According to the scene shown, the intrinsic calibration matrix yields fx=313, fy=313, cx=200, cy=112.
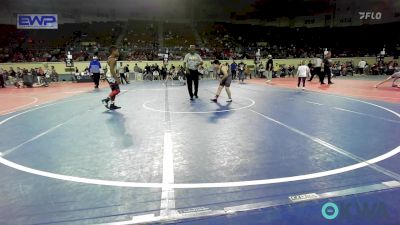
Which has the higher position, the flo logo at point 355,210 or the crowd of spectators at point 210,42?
the crowd of spectators at point 210,42

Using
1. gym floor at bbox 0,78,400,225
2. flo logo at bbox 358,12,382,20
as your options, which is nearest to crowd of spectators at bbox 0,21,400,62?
flo logo at bbox 358,12,382,20

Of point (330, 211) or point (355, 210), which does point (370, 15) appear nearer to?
point (355, 210)

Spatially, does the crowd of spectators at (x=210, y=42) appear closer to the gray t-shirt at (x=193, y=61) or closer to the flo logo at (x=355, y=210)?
the gray t-shirt at (x=193, y=61)

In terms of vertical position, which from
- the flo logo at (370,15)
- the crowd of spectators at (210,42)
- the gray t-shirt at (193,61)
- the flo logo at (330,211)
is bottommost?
the flo logo at (330,211)

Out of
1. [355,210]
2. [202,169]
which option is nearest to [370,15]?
[202,169]

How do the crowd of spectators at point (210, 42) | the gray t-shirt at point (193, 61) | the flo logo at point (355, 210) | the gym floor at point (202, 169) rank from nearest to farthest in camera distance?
the flo logo at point (355, 210) → the gym floor at point (202, 169) → the gray t-shirt at point (193, 61) → the crowd of spectators at point (210, 42)

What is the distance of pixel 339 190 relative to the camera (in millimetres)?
3139

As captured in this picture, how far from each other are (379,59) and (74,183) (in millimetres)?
31620

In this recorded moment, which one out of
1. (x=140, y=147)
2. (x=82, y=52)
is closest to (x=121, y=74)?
(x=82, y=52)

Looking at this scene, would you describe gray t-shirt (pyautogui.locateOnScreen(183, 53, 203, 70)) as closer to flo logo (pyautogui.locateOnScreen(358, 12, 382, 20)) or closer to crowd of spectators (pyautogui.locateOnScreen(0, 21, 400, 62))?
crowd of spectators (pyautogui.locateOnScreen(0, 21, 400, 62))

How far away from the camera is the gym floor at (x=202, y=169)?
277 cm

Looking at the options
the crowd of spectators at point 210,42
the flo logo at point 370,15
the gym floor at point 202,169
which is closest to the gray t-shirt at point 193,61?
the gym floor at point 202,169

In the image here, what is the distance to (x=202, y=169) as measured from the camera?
152 inches

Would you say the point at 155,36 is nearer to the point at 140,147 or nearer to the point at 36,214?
the point at 140,147
